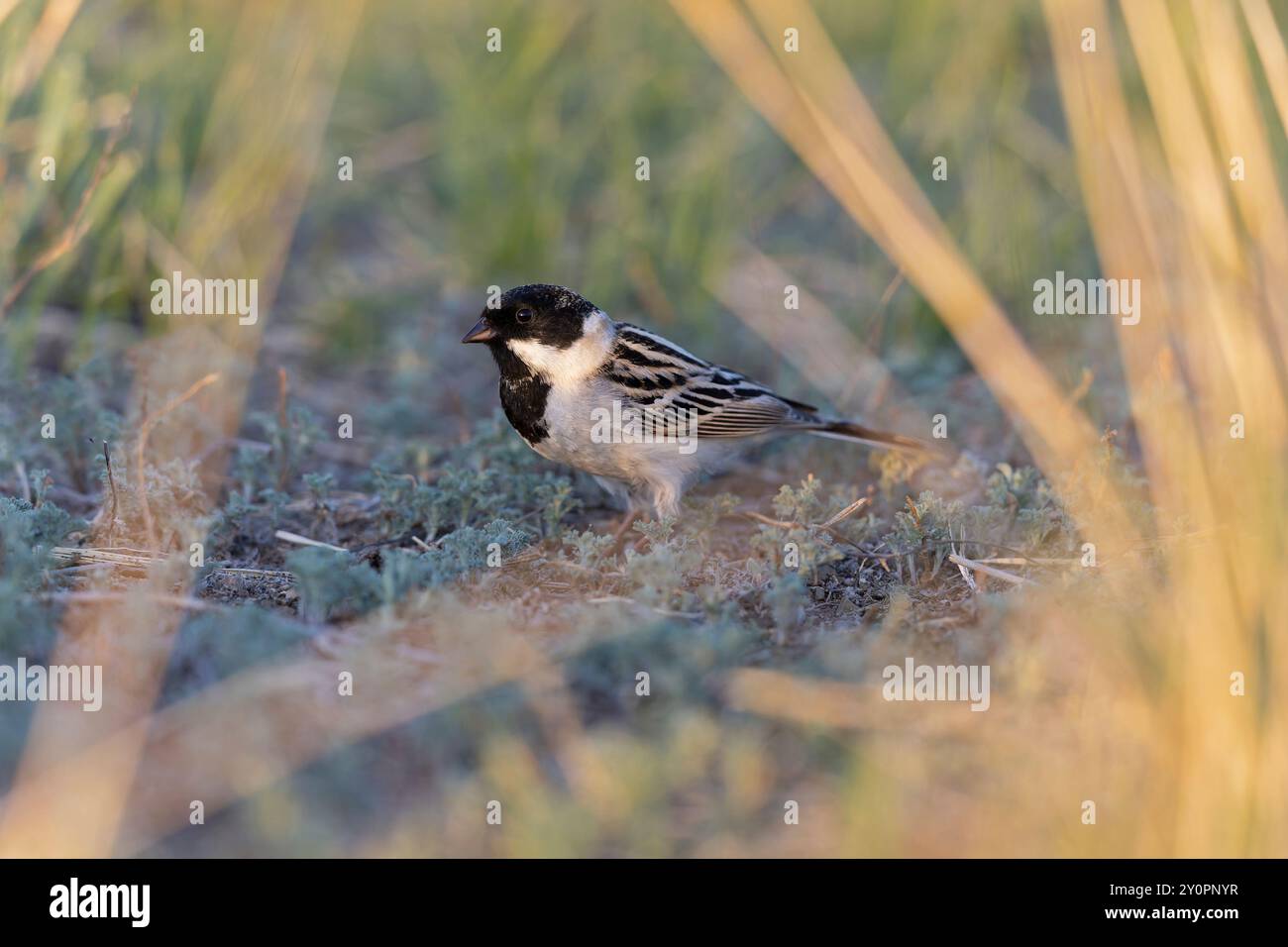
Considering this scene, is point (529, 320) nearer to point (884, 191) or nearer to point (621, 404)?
point (621, 404)

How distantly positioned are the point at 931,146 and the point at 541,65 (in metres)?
2.49

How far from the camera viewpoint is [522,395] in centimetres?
554

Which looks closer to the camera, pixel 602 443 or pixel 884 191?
pixel 884 191

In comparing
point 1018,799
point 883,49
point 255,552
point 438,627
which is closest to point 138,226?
point 255,552

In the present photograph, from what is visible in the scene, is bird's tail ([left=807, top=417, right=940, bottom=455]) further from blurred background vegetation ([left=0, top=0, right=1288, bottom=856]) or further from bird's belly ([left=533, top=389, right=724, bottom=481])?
bird's belly ([left=533, top=389, right=724, bottom=481])

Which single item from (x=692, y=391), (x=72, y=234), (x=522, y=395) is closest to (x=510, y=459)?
(x=522, y=395)

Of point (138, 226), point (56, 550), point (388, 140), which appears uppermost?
point (388, 140)

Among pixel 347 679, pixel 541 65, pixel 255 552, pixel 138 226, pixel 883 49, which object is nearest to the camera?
pixel 347 679

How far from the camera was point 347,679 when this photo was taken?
3.93m

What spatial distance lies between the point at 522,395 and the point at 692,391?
797mm

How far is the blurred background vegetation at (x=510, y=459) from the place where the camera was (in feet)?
11.3

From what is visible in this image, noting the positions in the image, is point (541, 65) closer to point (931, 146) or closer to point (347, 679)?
point (931, 146)

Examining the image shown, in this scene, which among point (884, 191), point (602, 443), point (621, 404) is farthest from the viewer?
point (621, 404)
